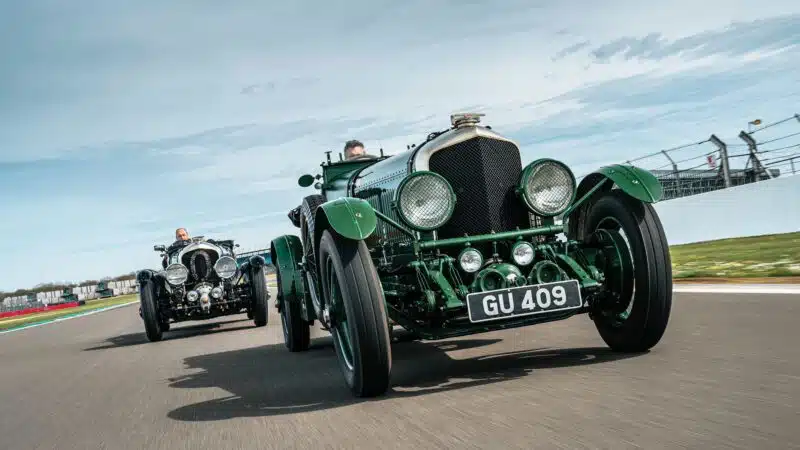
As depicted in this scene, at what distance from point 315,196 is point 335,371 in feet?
5.92

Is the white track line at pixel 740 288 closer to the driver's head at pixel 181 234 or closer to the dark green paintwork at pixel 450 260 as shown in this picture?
the dark green paintwork at pixel 450 260

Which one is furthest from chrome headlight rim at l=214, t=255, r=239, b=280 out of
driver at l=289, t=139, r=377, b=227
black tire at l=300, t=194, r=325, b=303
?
black tire at l=300, t=194, r=325, b=303

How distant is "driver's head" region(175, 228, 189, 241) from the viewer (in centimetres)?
1529

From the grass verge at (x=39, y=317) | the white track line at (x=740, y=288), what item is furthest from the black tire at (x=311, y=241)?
the grass verge at (x=39, y=317)

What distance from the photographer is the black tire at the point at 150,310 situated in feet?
42.4

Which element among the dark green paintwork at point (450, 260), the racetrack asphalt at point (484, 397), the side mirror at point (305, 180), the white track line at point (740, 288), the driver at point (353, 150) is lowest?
the white track line at point (740, 288)

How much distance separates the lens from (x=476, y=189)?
5.98 m

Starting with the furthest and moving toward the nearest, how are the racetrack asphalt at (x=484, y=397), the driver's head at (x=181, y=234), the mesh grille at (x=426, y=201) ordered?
1. the driver's head at (x=181, y=234)
2. the mesh grille at (x=426, y=201)
3. the racetrack asphalt at (x=484, y=397)

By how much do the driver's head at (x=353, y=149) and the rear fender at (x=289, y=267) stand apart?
124 centimetres

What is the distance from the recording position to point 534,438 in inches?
135

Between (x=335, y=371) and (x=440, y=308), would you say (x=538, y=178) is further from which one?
(x=335, y=371)

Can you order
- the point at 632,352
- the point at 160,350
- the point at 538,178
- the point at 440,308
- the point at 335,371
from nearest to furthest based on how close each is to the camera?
the point at 440,308
the point at 632,352
the point at 538,178
the point at 335,371
the point at 160,350

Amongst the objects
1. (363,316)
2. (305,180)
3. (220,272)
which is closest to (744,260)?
(305,180)

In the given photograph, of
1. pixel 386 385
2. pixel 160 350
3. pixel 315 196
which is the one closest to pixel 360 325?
pixel 386 385
